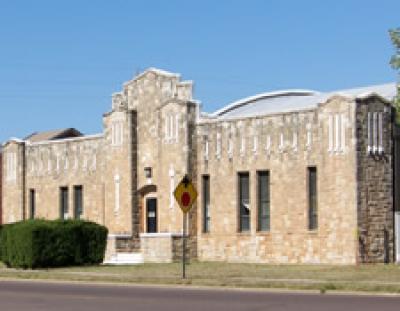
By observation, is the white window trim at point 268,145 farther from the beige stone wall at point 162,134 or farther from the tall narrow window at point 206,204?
the beige stone wall at point 162,134

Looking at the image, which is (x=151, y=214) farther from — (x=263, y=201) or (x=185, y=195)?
(x=185, y=195)

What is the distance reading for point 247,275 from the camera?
107 feet

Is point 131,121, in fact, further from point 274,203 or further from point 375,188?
point 375,188

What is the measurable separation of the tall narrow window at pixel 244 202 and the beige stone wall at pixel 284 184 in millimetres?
252

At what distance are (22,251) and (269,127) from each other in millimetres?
11024

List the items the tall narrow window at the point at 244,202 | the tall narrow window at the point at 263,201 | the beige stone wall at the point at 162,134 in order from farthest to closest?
the beige stone wall at the point at 162,134
the tall narrow window at the point at 244,202
the tall narrow window at the point at 263,201

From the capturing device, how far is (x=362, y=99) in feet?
124

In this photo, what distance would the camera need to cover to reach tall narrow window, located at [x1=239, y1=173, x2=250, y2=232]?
42.7m

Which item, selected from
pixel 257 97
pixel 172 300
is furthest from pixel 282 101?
pixel 172 300

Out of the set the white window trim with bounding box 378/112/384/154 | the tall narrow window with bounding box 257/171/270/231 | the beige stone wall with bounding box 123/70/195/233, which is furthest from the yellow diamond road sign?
the beige stone wall with bounding box 123/70/195/233

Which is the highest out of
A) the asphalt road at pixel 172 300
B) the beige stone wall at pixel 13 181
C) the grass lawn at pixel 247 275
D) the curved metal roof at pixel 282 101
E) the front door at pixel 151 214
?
the curved metal roof at pixel 282 101

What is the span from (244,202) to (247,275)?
10576 mm

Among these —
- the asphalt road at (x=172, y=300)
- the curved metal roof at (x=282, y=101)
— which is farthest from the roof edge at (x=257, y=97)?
the asphalt road at (x=172, y=300)

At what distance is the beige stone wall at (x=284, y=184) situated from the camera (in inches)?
1507
